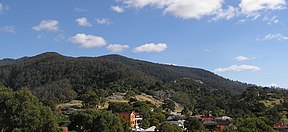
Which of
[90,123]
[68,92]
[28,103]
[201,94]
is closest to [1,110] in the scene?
[28,103]

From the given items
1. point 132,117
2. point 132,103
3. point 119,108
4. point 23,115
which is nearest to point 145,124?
point 132,117

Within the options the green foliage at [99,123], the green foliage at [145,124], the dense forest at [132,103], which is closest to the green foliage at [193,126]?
the dense forest at [132,103]

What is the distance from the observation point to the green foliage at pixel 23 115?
4856 cm

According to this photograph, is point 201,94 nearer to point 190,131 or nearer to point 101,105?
point 101,105

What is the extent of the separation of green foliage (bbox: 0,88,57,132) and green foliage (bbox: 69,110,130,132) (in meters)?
8.01

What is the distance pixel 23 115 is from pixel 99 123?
11.3 m

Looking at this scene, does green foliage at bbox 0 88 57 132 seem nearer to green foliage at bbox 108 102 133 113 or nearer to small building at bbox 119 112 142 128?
small building at bbox 119 112 142 128

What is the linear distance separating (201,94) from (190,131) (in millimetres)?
111970

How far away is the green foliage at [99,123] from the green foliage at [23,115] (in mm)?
8015

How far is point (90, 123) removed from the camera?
5769cm

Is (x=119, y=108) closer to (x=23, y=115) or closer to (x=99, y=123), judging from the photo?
(x=99, y=123)

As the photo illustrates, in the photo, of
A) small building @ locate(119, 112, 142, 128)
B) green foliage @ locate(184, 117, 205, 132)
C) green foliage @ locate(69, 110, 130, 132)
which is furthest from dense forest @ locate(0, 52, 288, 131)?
small building @ locate(119, 112, 142, 128)

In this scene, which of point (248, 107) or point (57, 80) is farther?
point (57, 80)

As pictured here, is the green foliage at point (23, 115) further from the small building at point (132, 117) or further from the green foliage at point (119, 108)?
the green foliage at point (119, 108)
